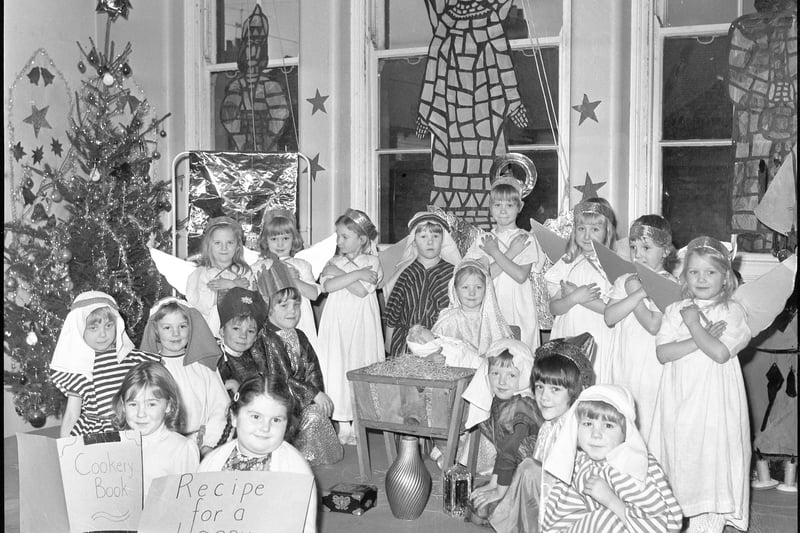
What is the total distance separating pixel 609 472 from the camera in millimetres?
3088

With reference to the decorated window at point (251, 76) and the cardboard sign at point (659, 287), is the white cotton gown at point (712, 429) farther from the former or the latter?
the decorated window at point (251, 76)

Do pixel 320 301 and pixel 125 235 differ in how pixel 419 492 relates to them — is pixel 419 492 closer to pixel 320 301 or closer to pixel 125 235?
pixel 320 301

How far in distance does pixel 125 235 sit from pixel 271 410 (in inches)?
150

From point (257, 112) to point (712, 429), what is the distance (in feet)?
15.8

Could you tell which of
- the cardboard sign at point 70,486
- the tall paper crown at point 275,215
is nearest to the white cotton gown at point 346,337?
the tall paper crown at point 275,215

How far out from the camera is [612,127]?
6434mm

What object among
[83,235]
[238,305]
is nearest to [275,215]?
[238,305]

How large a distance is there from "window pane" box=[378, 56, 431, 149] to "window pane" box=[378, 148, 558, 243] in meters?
0.12

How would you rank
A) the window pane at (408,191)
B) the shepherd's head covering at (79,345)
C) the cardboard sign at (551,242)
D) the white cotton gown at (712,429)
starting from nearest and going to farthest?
the white cotton gown at (712,429)
the shepherd's head covering at (79,345)
the cardboard sign at (551,242)
the window pane at (408,191)

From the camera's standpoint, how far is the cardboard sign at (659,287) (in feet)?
14.3

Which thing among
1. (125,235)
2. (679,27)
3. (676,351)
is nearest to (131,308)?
(125,235)

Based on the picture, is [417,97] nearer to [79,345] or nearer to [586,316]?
[586,316]

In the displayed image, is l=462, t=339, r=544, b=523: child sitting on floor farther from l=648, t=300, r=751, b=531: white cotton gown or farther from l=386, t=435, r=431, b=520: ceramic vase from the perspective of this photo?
l=648, t=300, r=751, b=531: white cotton gown

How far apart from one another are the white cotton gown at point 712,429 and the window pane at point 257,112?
165 inches
